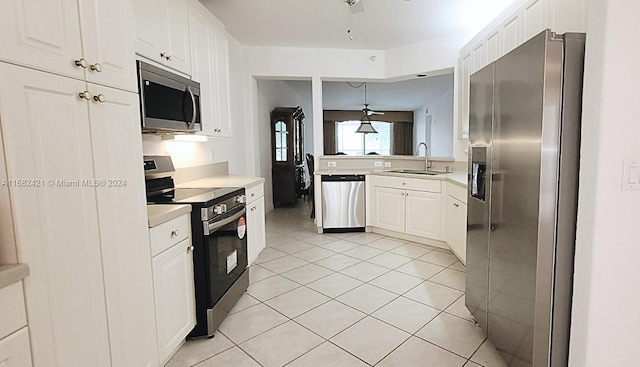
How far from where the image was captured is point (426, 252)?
389cm

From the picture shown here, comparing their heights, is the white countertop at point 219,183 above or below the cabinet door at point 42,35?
below

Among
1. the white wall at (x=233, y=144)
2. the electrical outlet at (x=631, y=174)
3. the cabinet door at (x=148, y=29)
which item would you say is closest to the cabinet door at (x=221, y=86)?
the white wall at (x=233, y=144)

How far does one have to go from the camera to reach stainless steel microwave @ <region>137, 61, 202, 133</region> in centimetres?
193

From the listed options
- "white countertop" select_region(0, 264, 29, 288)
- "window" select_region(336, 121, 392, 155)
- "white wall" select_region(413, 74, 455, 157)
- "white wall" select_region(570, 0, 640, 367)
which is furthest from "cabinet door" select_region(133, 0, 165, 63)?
"window" select_region(336, 121, 392, 155)

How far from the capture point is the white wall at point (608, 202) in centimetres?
129

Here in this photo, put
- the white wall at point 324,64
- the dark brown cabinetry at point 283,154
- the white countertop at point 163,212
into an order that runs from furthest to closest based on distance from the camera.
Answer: the dark brown cabinetry at point 283,154 → the white wall at point 324,64 → the white countertop at point 163,212

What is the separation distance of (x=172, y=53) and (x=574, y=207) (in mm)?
2564

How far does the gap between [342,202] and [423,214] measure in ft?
3.74

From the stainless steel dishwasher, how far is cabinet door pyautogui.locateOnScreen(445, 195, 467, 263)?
127 cm

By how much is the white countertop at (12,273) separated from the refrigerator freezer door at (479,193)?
6.89ft

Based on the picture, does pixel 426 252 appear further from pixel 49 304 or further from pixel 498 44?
pixel 49 304

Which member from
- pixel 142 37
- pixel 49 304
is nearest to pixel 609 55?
pixel 49 304

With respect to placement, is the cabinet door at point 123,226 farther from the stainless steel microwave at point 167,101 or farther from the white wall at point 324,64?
the white wall at point 324,64

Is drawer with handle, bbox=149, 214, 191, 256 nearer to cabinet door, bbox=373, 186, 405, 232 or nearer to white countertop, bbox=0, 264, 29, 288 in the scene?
white countertop, bbox=0, 264, 29, 288
